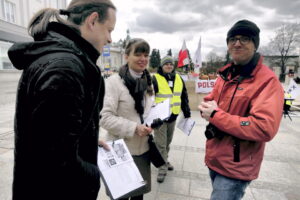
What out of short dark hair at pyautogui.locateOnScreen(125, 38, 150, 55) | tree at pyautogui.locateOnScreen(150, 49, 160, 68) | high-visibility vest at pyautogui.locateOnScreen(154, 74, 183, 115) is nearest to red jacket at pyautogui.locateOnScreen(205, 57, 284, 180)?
short dark hair at pyautogui.locateOnScreen(125, 38, 150, 55)

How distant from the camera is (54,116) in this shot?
0.76 m

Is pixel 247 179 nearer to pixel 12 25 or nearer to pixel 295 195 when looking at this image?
pixel 295 195

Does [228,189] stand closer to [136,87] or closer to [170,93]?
[136,87]

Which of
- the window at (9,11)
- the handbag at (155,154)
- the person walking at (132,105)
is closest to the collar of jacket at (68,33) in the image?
the person walking at (132,105)

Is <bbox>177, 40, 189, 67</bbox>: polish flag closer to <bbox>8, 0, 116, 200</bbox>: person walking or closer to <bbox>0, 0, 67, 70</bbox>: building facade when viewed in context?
<bbox>8, 0, 116, 200</bbox>: person walking

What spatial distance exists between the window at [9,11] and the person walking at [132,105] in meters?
29.4

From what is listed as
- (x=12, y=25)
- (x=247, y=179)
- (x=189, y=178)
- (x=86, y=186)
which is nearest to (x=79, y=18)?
(x=86, y=186)

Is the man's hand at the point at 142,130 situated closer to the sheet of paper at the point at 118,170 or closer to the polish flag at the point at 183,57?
the sheet of paper at the point at 118,170

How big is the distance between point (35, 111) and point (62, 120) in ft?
0.35

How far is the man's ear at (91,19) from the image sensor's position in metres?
1.04

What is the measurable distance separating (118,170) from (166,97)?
2.02 meters

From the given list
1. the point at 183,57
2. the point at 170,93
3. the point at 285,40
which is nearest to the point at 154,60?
the point at 285,40

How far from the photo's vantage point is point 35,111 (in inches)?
30.4

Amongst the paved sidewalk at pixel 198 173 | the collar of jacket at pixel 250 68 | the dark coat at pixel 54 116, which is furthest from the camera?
the paved sidewalk at pixel 198 173
